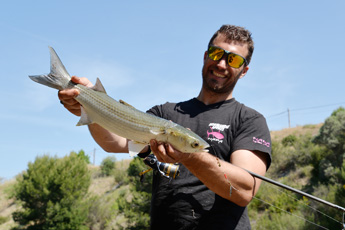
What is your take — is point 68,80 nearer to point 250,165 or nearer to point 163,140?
point 163,140

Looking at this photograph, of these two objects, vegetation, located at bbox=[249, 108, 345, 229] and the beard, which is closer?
the beard

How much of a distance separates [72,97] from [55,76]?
0.89ft

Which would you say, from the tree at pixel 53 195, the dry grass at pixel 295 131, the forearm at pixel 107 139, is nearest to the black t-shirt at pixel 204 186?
the forearm at pixel 107 139

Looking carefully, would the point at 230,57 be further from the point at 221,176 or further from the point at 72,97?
the point at 72,97

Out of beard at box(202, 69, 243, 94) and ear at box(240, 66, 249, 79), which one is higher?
ear at box(240, 66, 249, 79)

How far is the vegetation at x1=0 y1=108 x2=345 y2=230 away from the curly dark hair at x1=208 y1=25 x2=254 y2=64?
16.5 metres

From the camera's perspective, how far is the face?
4.50m

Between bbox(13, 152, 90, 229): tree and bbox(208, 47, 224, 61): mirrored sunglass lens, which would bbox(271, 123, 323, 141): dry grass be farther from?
bbox(208, 47, 224, 61): mirrored sunglass lens

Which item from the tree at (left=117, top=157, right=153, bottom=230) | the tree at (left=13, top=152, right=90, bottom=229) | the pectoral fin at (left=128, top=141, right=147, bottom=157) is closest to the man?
the pectoral fin at (left=128, top=141, right=147, bottom=157)

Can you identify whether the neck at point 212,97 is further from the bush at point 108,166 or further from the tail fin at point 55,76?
the bush at point 108,166

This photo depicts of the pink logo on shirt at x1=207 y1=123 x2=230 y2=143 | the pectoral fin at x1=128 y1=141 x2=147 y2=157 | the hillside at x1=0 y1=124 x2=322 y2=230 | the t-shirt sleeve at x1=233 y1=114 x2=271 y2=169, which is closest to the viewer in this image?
the pectoral fin at x1=128 y1=141 x2=147 y2=157

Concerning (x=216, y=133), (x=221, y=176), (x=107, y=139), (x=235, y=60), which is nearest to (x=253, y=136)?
(x=216, y=133)

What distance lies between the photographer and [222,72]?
4.52m

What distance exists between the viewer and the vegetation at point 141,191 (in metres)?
22.9
